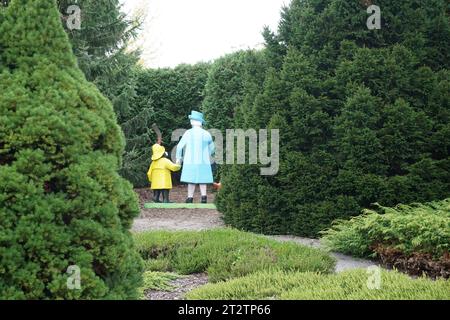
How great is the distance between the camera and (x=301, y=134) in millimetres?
8812

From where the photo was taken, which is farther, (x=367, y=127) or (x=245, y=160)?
(x=245, y=160)

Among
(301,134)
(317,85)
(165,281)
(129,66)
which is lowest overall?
(165,281)

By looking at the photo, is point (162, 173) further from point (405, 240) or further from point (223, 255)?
point (405, 240)

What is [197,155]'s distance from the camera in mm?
13273

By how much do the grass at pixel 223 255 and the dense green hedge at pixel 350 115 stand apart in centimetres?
163

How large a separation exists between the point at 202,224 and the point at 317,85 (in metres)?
3.72

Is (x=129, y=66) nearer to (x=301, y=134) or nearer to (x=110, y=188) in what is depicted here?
(x=301, y=134)

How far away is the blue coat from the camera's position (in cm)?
1326

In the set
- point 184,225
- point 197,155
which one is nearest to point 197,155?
point 197,155

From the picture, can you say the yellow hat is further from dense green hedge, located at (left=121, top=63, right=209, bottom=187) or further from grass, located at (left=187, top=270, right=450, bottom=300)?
grass, located at (left=187, top=270, right=450, bottom=300)

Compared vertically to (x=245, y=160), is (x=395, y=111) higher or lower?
higher

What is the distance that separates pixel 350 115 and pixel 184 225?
162 inches
